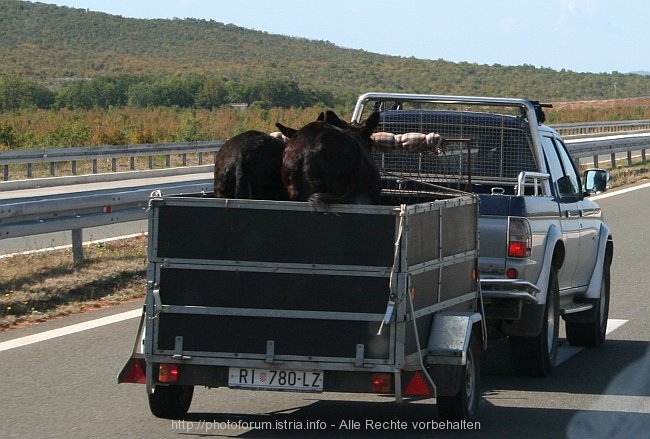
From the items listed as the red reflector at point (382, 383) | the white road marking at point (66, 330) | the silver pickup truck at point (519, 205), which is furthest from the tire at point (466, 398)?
the white road marking at point (66, 330)

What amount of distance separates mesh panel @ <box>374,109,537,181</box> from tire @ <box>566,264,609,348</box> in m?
1.54

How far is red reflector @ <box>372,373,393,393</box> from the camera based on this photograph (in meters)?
7.28

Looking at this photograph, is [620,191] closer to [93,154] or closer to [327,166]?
[93,154]

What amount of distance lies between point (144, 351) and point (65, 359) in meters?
2.81

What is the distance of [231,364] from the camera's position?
741 centimetres

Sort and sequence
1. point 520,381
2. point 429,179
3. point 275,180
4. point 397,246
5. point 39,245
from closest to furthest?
point 397,246 < point 275,180 < point 520,381 < point 429,179 < point 39,245

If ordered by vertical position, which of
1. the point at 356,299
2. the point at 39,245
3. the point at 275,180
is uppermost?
the point at 275,180

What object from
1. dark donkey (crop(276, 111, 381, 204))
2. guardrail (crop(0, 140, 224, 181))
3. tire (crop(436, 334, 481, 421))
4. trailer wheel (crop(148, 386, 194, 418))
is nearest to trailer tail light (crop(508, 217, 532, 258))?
tire (crop(436, 334, 481, 421))

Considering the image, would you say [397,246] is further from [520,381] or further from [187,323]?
[520,381]

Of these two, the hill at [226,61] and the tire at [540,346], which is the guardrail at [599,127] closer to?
the hill at [226,61]

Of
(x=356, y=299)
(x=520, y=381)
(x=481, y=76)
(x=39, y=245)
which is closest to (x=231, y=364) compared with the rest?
(x=356, y=299)

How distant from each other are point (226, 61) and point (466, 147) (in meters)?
134

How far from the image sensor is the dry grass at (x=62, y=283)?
484 inches

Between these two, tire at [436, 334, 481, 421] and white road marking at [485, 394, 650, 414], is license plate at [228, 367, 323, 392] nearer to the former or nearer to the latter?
tire at [436, 334, 481, 421]
